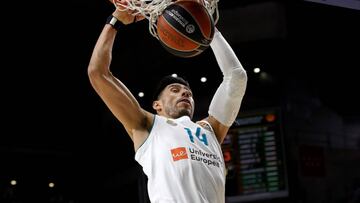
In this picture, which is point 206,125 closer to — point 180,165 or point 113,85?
point 180,165

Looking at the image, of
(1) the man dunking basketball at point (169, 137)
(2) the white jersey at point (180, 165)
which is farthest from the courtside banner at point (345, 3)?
(2) the white jersey at point (180, 165)

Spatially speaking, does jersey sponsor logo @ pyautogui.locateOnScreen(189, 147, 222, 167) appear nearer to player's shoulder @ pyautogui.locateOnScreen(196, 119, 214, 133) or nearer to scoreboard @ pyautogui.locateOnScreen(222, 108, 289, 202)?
player's shoulder @ pyautogui.locateOnScreen(196, 119, 214, 133)

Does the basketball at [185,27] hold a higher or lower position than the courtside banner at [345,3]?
lower

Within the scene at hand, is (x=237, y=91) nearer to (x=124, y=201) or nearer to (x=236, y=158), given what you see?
(x=236, y=158)

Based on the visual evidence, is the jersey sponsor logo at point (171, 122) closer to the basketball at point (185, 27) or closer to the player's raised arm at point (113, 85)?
the player's raised arm at point (113, 85)

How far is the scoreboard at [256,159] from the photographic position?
7.44m

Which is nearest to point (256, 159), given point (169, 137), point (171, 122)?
point (171, 122)

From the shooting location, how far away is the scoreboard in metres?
7.44

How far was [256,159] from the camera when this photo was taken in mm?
7562

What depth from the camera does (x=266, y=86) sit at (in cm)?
764

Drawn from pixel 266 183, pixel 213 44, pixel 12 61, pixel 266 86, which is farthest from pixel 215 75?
pixel 213 44

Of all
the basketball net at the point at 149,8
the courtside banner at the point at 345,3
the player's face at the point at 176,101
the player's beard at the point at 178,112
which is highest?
the courtside banner at the point at 345,3

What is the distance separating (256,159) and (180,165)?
4.70m

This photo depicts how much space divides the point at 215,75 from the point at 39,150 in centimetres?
244
